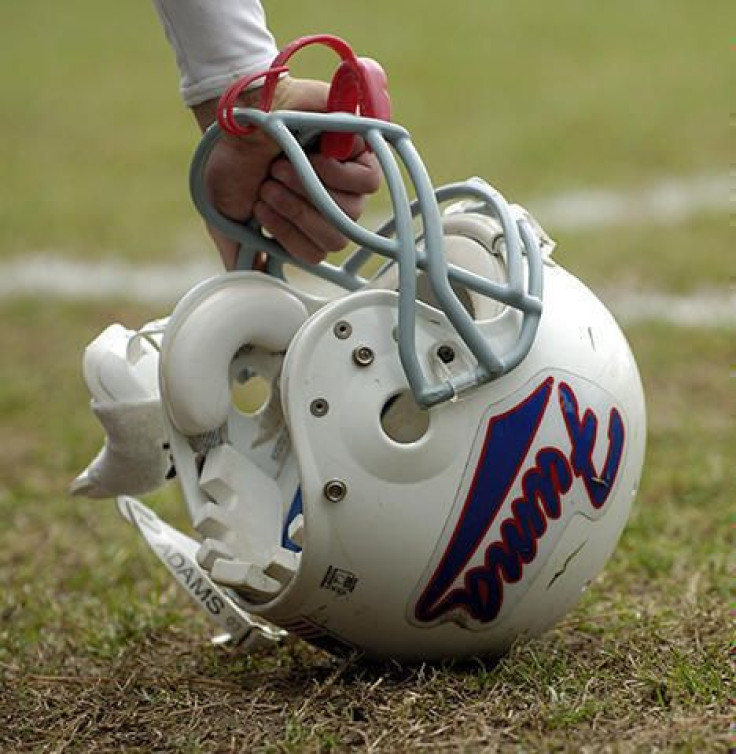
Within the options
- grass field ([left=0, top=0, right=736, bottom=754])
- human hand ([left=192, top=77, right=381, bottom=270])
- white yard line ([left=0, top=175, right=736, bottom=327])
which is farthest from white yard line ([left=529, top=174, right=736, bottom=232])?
human hand ([left=192, top=77, right=381, bottom=270])

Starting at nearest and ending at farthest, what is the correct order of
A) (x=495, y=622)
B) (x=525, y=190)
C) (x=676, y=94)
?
1. (x=495, y=622)
2. (x=525, y=190)
3. (x=676, y=94)

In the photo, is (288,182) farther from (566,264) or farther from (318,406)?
(566,264)

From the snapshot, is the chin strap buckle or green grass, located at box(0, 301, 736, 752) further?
the chin strap buckle

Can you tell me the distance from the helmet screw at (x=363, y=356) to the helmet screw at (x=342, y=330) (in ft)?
0.08

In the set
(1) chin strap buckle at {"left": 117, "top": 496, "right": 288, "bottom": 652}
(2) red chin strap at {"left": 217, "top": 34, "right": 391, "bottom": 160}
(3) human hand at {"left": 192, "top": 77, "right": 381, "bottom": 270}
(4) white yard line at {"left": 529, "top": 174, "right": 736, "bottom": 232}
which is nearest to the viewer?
(2) red chin strap at {"left": 217, "top": 34, "right": 391, "bottom": 160}

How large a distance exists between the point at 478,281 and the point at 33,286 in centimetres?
386

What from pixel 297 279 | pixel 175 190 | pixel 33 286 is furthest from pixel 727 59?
pixel 33 286

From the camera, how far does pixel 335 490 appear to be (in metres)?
1.94

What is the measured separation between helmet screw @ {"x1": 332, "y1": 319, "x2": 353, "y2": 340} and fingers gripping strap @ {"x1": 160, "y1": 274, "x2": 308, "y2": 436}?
20 cm

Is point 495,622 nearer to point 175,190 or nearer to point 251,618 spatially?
point 251,618

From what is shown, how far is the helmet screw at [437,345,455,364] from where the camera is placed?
78.2 inches

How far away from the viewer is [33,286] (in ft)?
18.3

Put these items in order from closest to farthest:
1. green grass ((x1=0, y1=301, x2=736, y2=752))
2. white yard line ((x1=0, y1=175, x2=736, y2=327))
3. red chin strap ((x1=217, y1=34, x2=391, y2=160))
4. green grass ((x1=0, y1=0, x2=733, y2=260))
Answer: green grass ((x1=0, y1=301, x2=736, y2=752)) < red chin strap ((x1=217, y1=34, x2=391, y2=160)) < white yard line ((x1=0, y1=175, x2=736, y2=327)) < green grass ((x1=0, y1=0, x2=733, y2=260))

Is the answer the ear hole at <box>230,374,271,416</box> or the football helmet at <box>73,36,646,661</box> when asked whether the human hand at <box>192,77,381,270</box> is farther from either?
the ear hole at <box>230,374,271,416</box>
